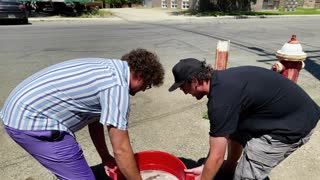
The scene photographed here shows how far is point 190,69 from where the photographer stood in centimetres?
231

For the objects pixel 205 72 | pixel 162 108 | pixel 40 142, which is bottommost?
pixel 162 108

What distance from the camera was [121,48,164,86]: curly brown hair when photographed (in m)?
2.16

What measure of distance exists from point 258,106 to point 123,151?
956 mm

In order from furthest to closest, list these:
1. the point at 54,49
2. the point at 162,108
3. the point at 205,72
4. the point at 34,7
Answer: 1. the point at 34,7
2. the point at 54,49
3. the point at 162,108
4. the point at 205,72

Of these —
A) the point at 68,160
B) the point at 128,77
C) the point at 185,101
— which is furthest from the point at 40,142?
the point at 185,101

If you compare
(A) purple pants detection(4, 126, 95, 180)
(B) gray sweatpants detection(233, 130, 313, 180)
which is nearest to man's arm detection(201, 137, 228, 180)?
(B) gray sweatpants detection(233, 130, 313, 180)

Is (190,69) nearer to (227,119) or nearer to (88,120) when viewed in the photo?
(227,119)

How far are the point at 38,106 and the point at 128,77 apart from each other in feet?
1.90

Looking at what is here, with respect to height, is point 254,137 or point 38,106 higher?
point 38,106

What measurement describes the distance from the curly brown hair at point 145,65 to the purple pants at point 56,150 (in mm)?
628

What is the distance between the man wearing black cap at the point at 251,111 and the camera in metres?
2.25

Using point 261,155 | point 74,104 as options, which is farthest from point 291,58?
point 74,104

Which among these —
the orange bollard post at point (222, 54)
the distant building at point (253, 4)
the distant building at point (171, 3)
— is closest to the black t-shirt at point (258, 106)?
the orange bollard post at point (222, 54)

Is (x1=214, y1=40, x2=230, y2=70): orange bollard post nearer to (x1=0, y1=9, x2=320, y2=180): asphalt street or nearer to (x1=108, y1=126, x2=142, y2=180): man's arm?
(x1=0, y1=9, x2=320, y2=180): asphalt street
